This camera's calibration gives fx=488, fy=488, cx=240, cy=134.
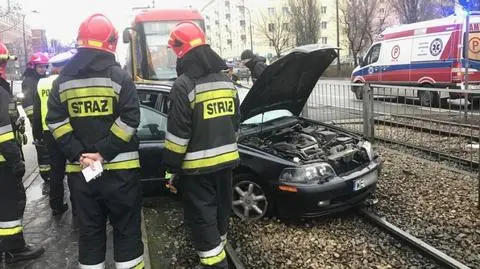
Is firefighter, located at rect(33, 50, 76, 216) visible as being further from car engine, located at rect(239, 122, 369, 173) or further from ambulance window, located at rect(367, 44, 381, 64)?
ambulance window, located at rect(367, 44, 381, 64)

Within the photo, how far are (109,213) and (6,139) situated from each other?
1219 mm

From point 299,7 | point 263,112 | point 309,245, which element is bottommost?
point 309,245

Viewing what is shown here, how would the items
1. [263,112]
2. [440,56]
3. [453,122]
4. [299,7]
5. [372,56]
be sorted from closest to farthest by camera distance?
[263,112] → [453,122] → [440,56] → [372,56] → [299,7]

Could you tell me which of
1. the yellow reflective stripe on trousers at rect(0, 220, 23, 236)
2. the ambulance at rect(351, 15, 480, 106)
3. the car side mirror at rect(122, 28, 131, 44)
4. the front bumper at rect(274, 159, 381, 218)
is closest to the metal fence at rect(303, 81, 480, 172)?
the front bumper at rect(274, 159, 381, 218)

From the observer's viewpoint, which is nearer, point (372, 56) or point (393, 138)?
point (393, 138)

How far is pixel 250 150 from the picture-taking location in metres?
5.23

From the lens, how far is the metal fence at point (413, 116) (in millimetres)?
7056

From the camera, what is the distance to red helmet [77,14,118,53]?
3367 millimetres

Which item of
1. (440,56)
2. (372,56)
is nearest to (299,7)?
(372,56)

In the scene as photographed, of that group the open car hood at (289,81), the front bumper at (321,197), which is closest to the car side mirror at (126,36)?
the open car hood at (289,81)

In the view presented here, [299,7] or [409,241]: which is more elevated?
[299,7]

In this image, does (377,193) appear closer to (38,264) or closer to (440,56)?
(38,264)

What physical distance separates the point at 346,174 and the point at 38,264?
309 cm

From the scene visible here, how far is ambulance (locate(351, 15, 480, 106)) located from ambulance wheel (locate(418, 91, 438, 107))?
789 cm
